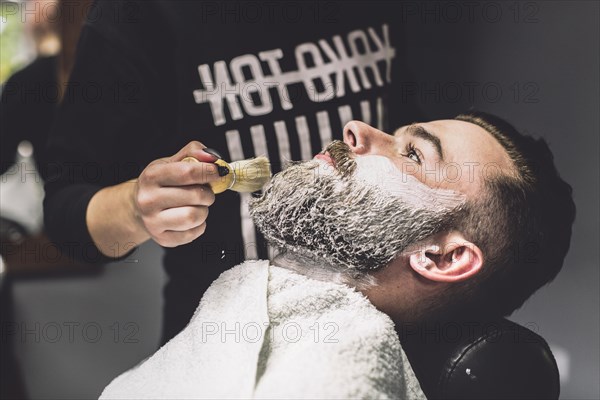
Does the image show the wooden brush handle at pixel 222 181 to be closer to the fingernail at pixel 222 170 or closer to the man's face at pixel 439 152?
the fingernail at pixel 222 170

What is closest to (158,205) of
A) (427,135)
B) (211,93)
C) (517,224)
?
(211,93)

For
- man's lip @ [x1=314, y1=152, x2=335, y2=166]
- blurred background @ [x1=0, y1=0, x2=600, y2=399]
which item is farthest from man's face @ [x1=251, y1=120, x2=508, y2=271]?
blurred background @ [x1=0, y1=0, x2=600, y2=399]

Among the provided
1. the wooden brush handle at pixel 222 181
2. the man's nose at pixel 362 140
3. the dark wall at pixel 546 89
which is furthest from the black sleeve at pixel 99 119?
the dark wall at pixel 546 89

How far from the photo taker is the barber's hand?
2.10ft

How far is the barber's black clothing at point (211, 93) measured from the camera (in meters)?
0.70

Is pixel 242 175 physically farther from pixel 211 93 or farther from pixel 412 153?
pixel 412 153

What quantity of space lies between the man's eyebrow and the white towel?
226 mm

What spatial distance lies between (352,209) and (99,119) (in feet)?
1.21

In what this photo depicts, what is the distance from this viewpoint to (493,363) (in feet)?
2.47

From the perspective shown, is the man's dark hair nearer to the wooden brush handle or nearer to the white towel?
the white towel

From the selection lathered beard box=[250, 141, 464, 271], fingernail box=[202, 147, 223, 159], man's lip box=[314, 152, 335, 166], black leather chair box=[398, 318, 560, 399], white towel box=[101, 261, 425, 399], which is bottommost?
black leather chair box=[398, 318, 560, 399]

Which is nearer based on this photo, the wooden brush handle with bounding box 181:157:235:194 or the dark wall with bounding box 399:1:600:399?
the wooden brush handle with bounding box 181:157:235:194

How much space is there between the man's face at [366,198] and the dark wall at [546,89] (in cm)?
11

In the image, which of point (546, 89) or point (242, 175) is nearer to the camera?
point (242, 175)
